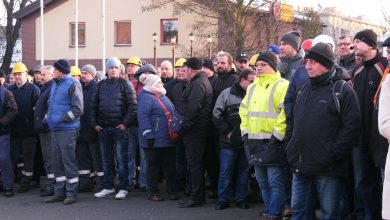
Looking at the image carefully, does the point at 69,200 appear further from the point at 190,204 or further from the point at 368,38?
the point at 368,38

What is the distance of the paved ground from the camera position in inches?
327

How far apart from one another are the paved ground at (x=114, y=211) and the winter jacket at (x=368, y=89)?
213 centimetres

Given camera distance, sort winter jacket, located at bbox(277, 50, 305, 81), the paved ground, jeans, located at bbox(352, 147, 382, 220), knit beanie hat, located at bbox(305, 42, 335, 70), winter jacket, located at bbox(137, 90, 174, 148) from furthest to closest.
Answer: winter jacket, located at bbox(137, 90, 174, 148)
the paved ground
winter jacket, located at bbox(277, 50, 305, 81)
jeans, located at bbox(352, 147, 382, 220)
knit beanie hat, located at bbox(305, 42, 335, 70)

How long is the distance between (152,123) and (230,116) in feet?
4.43

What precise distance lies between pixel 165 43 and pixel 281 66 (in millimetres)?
31760

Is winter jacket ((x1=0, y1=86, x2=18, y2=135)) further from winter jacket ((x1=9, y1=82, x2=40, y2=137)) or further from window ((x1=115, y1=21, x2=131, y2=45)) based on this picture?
window ((x1=115, y1=21, x2=131, y2=45))

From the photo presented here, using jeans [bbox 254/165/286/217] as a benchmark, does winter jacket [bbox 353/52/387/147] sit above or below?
above

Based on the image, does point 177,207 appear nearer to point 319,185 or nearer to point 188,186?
point 188,186

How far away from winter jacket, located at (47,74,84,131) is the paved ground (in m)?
1.23

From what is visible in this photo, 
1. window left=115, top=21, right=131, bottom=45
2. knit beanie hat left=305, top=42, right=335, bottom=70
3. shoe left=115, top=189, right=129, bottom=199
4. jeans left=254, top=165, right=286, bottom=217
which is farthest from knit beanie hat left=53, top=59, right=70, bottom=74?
window left=115, top=21, right=131, bottom=45

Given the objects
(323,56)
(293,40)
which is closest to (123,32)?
(293,40)

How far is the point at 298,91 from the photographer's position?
257 inches

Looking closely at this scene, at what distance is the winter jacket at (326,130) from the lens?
5988mm

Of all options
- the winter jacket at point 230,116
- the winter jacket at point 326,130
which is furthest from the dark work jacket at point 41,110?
the winter jacket at point 326,130
